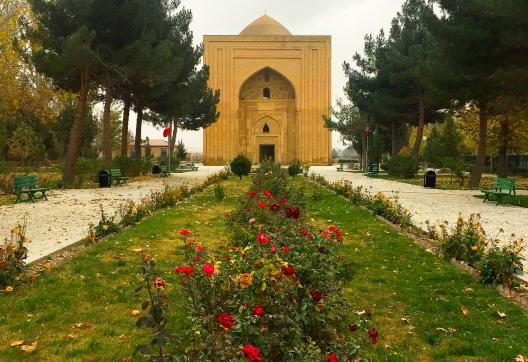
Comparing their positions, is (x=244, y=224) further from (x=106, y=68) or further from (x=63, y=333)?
(x=106, y=68)

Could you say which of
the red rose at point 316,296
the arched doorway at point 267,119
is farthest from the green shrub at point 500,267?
the arched doorway at point 267,119

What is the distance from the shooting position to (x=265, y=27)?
46.9 meters

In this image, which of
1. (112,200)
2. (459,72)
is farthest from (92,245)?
(459,72)

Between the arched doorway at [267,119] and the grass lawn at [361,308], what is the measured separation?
127 feet

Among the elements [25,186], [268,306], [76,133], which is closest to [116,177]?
[76,133]

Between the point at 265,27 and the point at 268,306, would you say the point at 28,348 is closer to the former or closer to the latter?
the point at 268,306

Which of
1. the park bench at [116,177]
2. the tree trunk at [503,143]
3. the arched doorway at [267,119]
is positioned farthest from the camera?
the arched doorway at [267,119]

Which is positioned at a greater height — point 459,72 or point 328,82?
point 328,82

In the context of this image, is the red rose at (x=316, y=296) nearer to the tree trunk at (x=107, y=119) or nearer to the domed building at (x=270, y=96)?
the tree trunk at (x=107, y=119)

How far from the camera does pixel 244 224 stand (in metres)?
6.18

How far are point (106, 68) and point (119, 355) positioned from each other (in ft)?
50.2

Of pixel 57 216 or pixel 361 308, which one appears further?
pixel 57 216

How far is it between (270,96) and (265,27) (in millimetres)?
7573

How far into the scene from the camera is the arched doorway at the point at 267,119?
147 ft
